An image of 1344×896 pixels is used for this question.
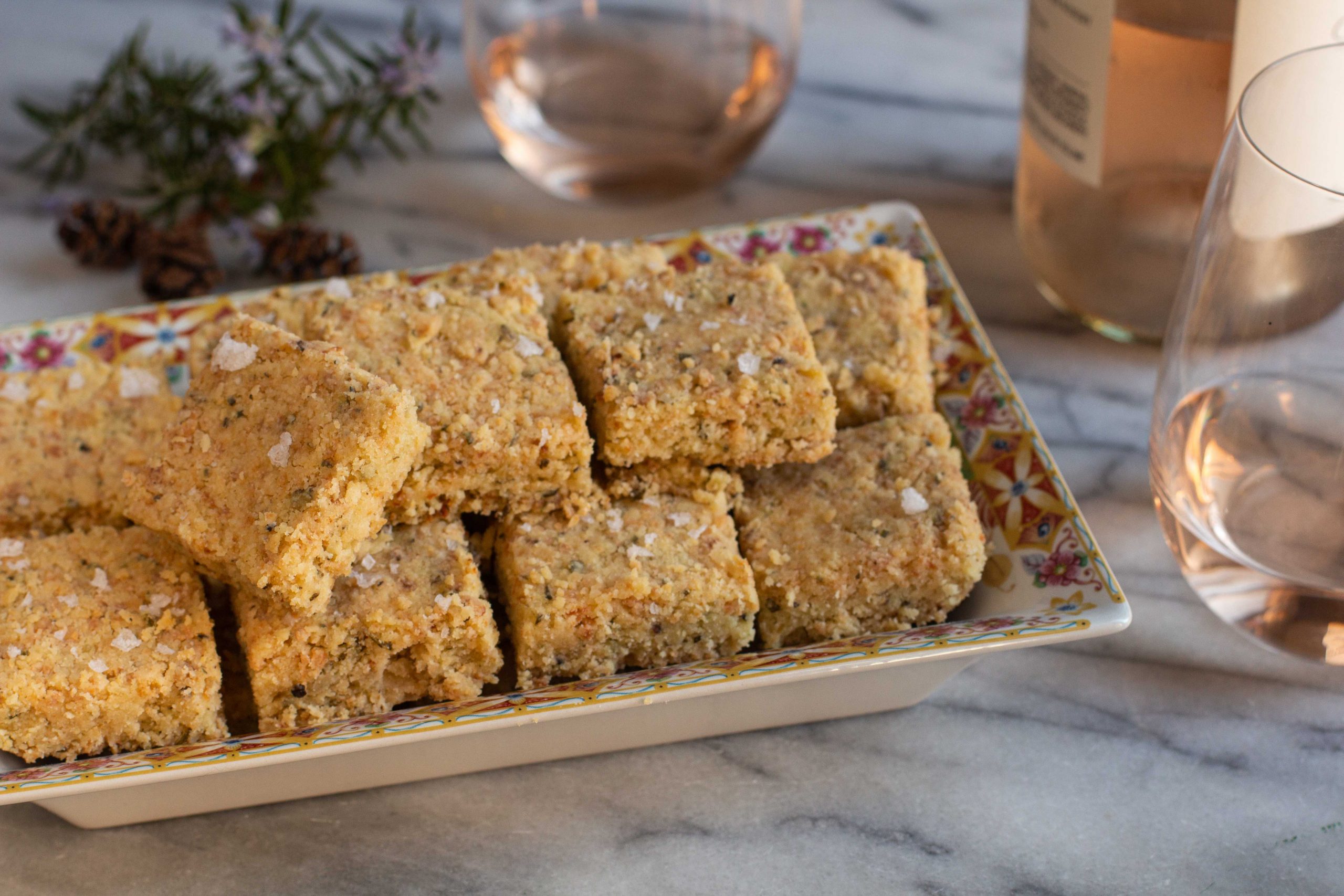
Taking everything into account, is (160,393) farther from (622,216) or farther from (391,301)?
(622,216)

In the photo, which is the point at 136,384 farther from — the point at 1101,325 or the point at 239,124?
the point at 1101,325

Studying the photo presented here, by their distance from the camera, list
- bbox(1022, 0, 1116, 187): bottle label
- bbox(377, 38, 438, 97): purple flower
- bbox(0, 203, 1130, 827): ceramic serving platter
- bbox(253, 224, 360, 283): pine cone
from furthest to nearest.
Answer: bbox(377, 38, 438, 97): purple flower, bbox(253, 224, 360, 283): pine cone, bbox(1022, 0, 1116, 187): bottle label, bbox(0, 203, 1130, 827): ceramic serving platter

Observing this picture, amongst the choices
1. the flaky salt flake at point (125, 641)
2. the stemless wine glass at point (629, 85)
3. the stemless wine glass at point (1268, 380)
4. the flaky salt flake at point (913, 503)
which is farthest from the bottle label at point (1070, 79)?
the flaky salt flake at point (125, 641)

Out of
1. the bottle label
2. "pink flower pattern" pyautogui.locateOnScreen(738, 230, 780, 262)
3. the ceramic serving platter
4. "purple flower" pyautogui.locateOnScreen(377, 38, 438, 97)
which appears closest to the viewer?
the ceramic serving platter

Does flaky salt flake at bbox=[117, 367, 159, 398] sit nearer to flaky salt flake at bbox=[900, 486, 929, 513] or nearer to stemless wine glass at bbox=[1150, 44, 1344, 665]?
flaky salt flake at bbox=[900, 486, 929, 513]

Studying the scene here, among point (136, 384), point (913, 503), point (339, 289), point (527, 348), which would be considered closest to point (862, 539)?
point (913, 503)

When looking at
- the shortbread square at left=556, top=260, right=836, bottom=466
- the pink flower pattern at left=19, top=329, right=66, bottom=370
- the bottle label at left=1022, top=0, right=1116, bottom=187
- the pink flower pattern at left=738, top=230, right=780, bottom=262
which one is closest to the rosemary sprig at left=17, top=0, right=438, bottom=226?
the pink flower pattern at left=19, top=329, right=66, bottom=370

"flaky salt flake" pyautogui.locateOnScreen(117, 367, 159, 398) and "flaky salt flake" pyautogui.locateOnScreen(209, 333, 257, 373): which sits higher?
"flaky salt flake" pyautogui.locateOnScreen(209, 333, 257, 373)
